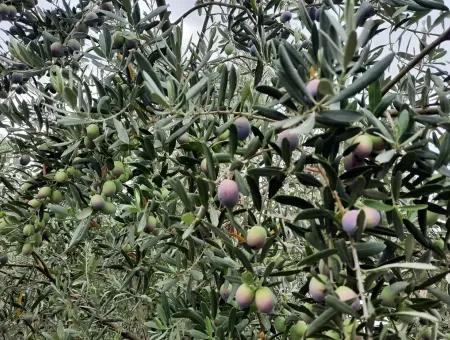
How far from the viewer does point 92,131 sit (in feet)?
5.24

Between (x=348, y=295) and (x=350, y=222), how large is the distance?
122 millimetres

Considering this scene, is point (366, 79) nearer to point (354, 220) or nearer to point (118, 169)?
point (354, 220)

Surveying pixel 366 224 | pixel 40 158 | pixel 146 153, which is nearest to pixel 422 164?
pixel 366 224

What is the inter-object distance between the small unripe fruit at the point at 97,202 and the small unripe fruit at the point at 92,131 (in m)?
0.18

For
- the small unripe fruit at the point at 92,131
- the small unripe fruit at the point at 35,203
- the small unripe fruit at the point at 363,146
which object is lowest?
the small unripe fruit at the point at 35,203

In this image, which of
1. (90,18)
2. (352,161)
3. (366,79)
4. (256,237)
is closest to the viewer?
(366,79)

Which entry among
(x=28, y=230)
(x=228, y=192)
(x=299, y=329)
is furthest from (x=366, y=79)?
(x=28, y=230)

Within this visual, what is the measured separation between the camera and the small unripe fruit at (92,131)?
1.59 meters

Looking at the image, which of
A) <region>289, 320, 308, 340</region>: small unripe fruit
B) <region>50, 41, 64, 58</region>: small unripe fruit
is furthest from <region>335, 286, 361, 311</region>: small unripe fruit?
<region>50, 41, 64, 58</region>: small unripe fruit

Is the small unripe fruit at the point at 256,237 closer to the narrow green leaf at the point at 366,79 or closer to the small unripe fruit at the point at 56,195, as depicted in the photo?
the narrow green leaf at the point at 366,79

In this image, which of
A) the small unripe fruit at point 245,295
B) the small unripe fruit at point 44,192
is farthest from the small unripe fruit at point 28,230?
the small unripe fruit at point 245,295

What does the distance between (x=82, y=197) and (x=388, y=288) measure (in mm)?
1133

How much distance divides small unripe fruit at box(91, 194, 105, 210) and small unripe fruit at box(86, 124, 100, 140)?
0.18 m

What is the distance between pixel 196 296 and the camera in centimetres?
174
